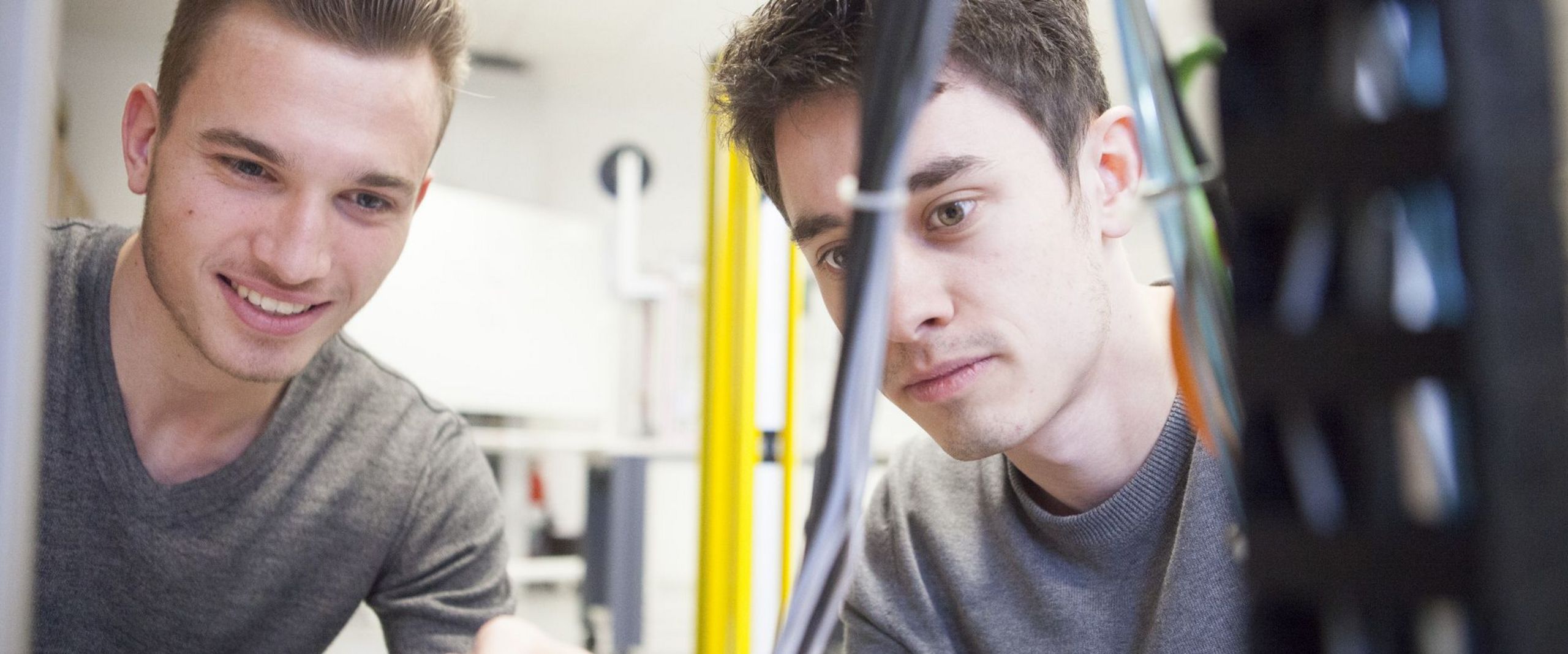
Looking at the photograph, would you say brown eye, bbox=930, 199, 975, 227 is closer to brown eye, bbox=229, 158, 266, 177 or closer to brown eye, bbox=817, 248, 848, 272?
brown eye, bbox=817, 248, 848, 272

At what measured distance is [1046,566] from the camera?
864 millimetres

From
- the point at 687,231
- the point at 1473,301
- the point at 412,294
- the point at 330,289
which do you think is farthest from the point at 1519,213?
the point at 687,231

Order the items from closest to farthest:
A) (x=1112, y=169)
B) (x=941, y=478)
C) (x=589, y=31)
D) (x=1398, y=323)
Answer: (x=1398, y=323), (x=1112, y=169), (x=941, y=478), (x=589, y=31)

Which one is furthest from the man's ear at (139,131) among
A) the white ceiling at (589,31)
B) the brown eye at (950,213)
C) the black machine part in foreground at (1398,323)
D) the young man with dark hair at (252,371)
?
the white ceiling at (589,31)

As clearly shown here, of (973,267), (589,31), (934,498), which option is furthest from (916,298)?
(589,31)

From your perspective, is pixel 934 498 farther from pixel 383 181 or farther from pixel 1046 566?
pixel 383 181

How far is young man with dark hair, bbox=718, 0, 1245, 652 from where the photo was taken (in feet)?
2.53

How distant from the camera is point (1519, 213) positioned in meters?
0.18

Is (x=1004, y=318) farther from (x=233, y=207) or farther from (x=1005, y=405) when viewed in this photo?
(x=233, y=207)

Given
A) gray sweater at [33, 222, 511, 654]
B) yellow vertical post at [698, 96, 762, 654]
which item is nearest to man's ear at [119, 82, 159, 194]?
gray sweater at [33, 222, 511, 654]

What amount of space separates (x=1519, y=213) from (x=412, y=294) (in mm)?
2830

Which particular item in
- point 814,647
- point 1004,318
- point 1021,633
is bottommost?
point 1021,633

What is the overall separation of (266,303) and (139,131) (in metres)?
0.24

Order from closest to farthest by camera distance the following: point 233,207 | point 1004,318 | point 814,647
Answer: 1. point 814,647
2. point 1004,318
3. point 233,207
